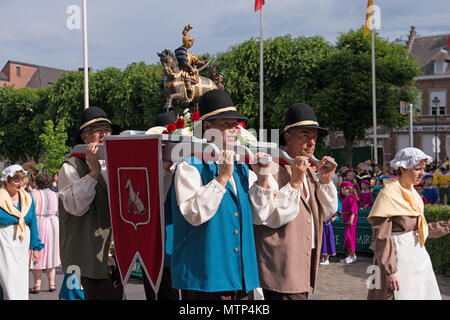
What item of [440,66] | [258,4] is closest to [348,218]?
[258,4]

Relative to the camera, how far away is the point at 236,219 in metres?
3.34

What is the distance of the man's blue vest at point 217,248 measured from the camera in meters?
3.23

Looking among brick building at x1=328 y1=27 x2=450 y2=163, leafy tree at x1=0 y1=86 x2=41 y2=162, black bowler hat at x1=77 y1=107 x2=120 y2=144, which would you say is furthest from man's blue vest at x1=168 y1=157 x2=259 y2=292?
brick building at x1=328 y1=27 x2=450 y2=163

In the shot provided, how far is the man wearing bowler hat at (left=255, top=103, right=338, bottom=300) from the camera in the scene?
370 cm

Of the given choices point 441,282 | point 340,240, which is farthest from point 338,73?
point 441,282

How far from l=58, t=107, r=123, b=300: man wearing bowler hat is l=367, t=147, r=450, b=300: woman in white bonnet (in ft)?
7.15

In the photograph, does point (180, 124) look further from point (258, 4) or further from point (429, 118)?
point (429, 118)

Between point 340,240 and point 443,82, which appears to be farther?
point 443,82

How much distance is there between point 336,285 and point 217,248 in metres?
5.71

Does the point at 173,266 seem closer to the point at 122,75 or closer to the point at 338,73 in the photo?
the point at 338,73

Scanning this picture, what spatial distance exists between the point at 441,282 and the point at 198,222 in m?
6.54

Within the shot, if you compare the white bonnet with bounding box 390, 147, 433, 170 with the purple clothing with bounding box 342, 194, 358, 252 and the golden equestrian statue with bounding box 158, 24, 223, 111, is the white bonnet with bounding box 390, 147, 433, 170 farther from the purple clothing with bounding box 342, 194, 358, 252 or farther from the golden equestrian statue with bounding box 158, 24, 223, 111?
the purple clothing with bounding box 342, 194, 358, 252

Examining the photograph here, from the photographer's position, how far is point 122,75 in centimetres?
3872

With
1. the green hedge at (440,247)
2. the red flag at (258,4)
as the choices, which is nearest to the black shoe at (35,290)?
the green hedge at (440,247)
